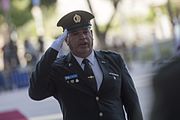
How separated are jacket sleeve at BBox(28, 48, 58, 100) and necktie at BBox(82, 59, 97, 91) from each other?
0.24 m

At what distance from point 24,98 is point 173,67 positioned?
587 inches

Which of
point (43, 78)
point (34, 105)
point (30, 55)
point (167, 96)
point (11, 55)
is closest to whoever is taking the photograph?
point (167, 96)

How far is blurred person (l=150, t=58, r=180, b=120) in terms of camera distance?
5.03 feet

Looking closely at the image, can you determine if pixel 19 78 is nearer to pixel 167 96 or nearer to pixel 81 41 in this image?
pixel 81 41

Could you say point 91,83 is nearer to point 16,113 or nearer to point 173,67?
point 173,67

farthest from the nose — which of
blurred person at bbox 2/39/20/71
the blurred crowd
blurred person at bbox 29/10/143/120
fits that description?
blurred person at bbox 2/39/20/71

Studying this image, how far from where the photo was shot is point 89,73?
381cm

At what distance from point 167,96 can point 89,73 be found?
7.48 feet

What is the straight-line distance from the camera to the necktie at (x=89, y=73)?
3773 mm

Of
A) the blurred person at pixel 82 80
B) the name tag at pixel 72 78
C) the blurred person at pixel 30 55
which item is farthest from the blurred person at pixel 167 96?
the blurred person at pixel 30 55

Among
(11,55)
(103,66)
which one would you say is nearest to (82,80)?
(103,66)

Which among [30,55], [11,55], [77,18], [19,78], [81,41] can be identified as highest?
Answer: [77,18]

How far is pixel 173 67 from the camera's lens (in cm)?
160

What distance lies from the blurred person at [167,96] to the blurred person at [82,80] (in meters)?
2.13
